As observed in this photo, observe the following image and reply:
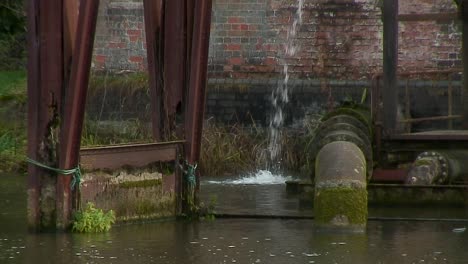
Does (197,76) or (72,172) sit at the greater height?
(197,76)

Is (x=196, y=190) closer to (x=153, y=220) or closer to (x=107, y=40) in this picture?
(x=153, y=220)

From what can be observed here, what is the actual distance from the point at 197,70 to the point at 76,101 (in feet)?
6.00

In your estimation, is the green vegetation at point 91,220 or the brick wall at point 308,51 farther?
the brick wall at point 308,51

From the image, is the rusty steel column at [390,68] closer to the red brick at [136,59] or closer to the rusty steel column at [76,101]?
the rusty steel column at [76,101]

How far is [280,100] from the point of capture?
18.7 meters

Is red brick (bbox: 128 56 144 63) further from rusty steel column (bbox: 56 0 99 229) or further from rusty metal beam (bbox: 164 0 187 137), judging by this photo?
rusty steel column (bbox: 56 0 99 229)

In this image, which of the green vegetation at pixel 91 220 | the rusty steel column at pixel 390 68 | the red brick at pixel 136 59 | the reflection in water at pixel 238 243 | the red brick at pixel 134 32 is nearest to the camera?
the reflection in water at pixel 238 243

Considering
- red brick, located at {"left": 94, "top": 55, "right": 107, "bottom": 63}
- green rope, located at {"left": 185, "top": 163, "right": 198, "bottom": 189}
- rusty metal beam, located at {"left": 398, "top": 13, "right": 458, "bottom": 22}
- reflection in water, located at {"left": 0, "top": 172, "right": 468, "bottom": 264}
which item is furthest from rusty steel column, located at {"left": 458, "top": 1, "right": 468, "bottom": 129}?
red brick, located at {"left": 94, "top": 55, "right": 107, "bottom": 63}

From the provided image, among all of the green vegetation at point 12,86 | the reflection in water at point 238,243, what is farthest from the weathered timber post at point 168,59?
the green vegetation at point 12,86

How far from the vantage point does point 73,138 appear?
11.2m

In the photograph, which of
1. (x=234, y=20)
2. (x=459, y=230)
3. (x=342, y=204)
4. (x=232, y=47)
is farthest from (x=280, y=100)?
(x=342, y=204)

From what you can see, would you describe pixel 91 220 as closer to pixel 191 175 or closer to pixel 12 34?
pixel 191 175

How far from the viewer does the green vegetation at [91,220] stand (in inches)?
447

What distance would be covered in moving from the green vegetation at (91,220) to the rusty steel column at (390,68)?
444cm
